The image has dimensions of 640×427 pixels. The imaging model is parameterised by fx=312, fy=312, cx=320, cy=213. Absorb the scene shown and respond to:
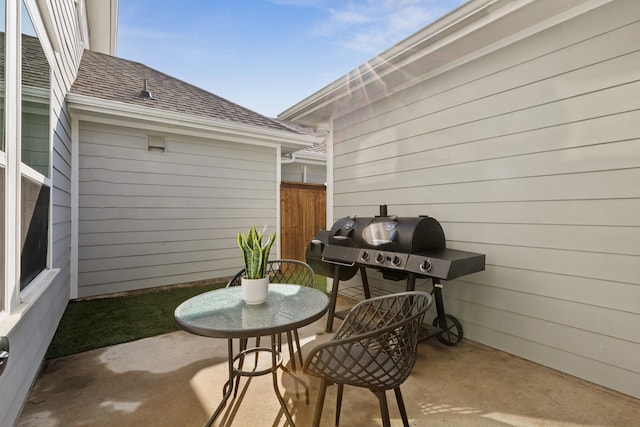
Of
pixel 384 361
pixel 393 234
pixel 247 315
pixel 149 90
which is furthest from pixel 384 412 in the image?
pixel 149 90

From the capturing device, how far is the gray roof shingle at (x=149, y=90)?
4.76 metres

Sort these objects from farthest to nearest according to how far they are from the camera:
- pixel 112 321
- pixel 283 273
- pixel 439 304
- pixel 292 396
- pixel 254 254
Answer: pixel 112 321 < pixel 283 273 < pixel 439 304 < pixel 292 396 < pixel 254 254

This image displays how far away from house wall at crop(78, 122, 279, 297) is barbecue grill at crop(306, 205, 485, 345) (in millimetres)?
2790

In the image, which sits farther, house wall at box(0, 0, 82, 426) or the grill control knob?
the grill control knob

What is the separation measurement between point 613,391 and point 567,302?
622mm

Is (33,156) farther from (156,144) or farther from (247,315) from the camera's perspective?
(156,144)

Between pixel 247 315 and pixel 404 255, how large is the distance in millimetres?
1465

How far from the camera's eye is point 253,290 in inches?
72.2

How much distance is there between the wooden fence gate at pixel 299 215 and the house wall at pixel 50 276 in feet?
11.2

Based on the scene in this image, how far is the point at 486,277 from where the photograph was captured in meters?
2.90

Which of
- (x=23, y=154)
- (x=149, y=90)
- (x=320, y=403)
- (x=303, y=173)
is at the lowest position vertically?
(x=320, y=403)

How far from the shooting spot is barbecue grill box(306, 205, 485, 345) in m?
2.48

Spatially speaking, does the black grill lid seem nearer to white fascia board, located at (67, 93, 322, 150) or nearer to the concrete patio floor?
the concrete patio floor

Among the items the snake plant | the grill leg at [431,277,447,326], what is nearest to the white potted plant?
the snake plant
